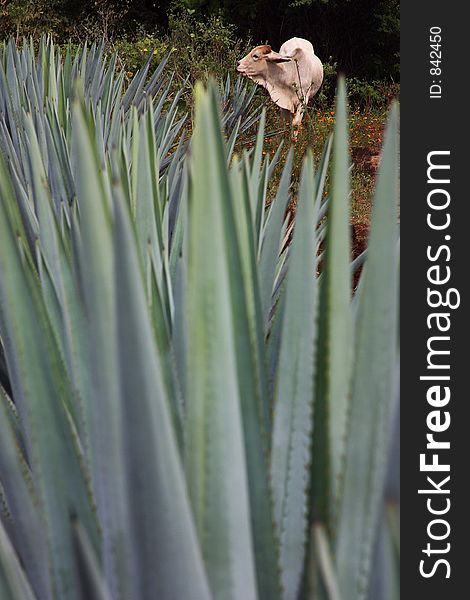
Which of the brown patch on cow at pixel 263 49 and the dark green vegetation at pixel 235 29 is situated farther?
the dark green vegetation at pixel 235 29

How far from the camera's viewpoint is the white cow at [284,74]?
5.72 m

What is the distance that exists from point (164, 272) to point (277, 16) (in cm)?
1202

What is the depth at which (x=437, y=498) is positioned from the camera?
47 centimetres

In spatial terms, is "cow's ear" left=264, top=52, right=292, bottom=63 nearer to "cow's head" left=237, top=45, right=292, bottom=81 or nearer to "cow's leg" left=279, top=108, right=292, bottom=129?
"cow's head" left=237, top=45, right=292, bottom=81

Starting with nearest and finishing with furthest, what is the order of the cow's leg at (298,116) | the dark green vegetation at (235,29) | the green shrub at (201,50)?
the cow's leg at (298,116) → the green shrub at (201,50) → the dark green vegetation at (235,29)

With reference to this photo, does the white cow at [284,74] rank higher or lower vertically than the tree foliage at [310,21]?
lower

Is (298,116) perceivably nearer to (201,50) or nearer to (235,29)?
(201,50)

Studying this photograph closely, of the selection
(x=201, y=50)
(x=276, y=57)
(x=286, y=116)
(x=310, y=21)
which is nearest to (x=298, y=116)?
(x=286, y=116)

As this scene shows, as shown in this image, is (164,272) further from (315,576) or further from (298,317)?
(315,576)

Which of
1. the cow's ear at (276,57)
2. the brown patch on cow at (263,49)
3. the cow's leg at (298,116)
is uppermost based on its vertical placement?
the brown patch on cow at (263,49)

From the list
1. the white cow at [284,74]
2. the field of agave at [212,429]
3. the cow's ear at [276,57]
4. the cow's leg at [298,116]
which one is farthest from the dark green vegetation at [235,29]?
the field of agave at [212,429]

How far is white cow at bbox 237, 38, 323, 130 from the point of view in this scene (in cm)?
572

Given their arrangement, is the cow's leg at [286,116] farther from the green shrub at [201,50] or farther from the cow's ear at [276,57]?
the green shrub at [201,50]

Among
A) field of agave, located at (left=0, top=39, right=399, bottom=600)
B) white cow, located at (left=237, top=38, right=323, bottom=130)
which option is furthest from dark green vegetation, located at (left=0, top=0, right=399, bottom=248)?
field of agave, located at (left=0, top=39, right=399, bottom=600)
